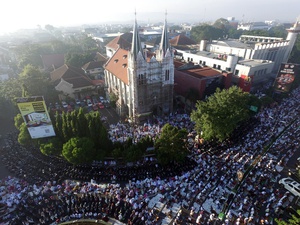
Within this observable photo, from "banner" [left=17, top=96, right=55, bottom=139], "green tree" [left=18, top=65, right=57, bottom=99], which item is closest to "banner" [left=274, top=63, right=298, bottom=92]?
"banner" [left=17, top=96, right=55, bottom=139]

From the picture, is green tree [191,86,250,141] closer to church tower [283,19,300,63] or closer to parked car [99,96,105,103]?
parked car [99,96,105,103]

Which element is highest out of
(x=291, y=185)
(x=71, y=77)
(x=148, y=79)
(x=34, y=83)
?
(x=148, y=79)

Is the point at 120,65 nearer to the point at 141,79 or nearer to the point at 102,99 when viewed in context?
the point at 141,79

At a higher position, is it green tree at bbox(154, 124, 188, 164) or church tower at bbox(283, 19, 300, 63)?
church tower at bbox(283, 19, 300, 63)

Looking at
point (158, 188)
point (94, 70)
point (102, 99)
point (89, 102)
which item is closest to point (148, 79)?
point (102, 99)

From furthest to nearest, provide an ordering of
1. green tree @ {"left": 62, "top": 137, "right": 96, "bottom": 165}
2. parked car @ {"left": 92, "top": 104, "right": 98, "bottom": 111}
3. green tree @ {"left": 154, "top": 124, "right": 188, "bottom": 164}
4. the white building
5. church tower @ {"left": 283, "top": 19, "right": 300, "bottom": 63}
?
1. church tower @ {"left": 283, "top": 19, "right": 300, "bottom": 63}
2. the white building
3. parked car @ {"left": 92, "top": 104, "right": 98, "bottom": 111}
4. green tree @ {"left": 154, "top": 124, "right": 188, "bottom": 164}
5. green tree @ {"left": 62, "top": 137, "right": 96, "bottom": 165}

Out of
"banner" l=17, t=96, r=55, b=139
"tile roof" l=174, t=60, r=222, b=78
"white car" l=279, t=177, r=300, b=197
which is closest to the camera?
"white car" l=279, t=177, r=300, b=197

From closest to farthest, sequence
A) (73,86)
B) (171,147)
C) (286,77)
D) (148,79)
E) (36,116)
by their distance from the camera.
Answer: (171,147)
(36,116)
(148,79)
(286,77)
(73,86)
